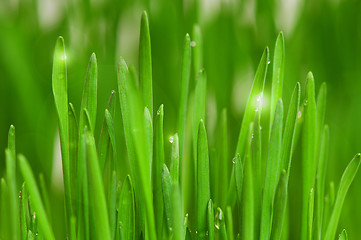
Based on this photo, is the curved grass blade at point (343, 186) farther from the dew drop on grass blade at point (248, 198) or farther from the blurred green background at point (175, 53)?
the blurred green background at point (175, 53)

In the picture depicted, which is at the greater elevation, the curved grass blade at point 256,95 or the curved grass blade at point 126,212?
the curved grass blade at point 256,95

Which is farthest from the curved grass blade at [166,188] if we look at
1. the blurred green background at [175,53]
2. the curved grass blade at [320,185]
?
the blurred green background at [175,53]

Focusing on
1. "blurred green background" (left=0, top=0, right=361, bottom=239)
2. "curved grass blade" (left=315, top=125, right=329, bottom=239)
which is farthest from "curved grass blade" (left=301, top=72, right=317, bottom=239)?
"blurred green background" (left=0, top=0, right=361, bottom=239)

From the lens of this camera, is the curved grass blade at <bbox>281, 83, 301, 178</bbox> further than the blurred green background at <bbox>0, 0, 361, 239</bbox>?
No

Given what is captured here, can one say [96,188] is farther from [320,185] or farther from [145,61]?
[320,185]

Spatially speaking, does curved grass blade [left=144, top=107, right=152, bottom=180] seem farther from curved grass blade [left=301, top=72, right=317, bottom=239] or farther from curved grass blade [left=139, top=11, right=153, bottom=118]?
curved grass blade [left=301, top=72, right=317, bottom=239]

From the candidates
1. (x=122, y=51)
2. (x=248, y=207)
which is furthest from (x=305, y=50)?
(x=248, y=207)

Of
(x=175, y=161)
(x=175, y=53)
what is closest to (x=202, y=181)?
(x=175, y=161)

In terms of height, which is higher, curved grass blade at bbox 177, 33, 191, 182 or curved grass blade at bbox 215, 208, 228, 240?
curved grass blade at bbox 177, 33, 191, 182
